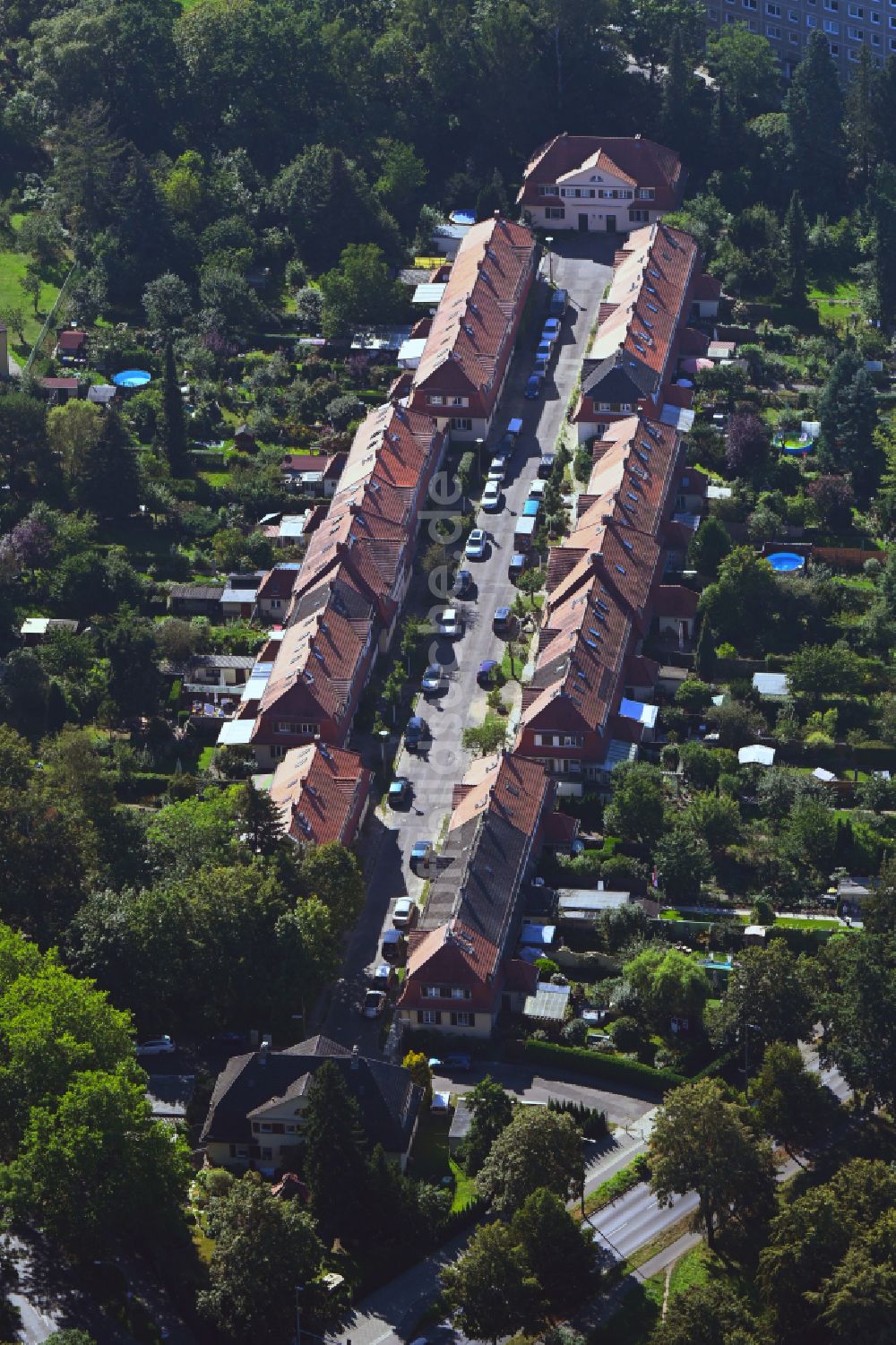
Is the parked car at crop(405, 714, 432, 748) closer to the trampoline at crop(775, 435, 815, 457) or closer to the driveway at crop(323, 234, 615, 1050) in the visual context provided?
the driveway at crop(323, 234, 615, 1050)

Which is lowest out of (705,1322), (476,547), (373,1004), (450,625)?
(373,1004)

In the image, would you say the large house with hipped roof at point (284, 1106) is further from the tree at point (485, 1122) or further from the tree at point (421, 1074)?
the tree at point (485, 1122)

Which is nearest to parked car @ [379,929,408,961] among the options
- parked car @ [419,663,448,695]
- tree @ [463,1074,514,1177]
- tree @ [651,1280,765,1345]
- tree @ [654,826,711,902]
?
tree @ [654,826,711,902]

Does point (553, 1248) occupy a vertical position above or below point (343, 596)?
below

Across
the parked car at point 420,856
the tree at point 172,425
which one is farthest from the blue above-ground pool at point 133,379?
the parked car at point 420,856

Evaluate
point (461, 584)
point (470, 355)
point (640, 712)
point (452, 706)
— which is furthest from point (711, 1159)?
point (470, 355)

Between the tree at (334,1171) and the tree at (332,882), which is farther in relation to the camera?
the tree at (332,882)

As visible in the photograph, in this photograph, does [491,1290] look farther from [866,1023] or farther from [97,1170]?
[866,1023]
